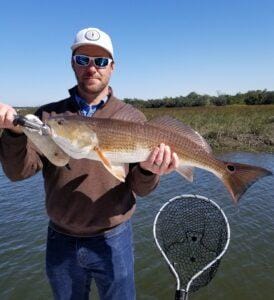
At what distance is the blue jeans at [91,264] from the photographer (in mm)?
3766

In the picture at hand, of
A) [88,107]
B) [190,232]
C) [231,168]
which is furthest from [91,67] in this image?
[190,232]

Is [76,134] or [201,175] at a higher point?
[76,134]

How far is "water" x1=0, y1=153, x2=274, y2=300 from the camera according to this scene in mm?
7250

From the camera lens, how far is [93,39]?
3.68 meters

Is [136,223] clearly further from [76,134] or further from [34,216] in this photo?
[76,134]

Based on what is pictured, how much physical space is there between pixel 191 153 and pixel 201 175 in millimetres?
10423

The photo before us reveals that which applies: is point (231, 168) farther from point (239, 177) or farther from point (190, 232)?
point (190, 232)

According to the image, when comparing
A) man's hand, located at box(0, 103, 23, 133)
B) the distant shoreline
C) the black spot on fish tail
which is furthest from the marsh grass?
man's hand, located at box(0, 103, 23, 133)

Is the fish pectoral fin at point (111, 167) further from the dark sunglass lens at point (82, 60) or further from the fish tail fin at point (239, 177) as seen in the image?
the fish tail fin at point (239, 177)

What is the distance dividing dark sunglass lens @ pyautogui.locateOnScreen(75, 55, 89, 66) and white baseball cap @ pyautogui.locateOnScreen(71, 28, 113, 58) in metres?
0.12

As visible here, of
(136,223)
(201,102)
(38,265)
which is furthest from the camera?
(201,102)

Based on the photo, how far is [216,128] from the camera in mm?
22719

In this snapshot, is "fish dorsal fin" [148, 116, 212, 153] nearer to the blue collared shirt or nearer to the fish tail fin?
the fish tail fin

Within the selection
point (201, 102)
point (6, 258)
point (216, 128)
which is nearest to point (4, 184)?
point (6, 258)
